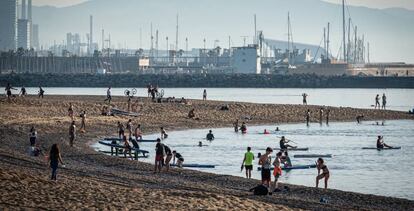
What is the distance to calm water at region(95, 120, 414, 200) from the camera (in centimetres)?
3259

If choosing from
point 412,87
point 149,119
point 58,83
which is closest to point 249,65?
point 412,87

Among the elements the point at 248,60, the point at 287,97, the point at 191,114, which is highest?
the point at 248,60

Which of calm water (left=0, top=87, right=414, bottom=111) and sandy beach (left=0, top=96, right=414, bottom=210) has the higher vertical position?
calm water (left=0, top=87, right=414, bottom=111)

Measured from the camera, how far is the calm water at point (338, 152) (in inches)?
1283

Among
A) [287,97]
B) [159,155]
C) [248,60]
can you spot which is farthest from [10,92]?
[248,60]

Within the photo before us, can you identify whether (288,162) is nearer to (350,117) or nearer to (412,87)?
(350,117)

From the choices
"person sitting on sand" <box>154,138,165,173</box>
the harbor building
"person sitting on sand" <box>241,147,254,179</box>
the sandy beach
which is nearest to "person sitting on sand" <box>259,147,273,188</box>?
the sandy beach

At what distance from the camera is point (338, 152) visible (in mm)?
44281

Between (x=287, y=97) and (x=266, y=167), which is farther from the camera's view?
(x=287, y=97)

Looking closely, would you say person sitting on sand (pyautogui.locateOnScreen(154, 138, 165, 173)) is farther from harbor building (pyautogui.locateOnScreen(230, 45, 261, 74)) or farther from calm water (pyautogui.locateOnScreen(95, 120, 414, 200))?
harbor building (pyautogui.locateOnScreen(230, 45, 261, 74))

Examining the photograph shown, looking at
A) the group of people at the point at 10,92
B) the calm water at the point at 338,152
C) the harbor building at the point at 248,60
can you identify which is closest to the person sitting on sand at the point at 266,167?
the calm water at the point at 338,152

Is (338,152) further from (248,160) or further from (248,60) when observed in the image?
(248,60)

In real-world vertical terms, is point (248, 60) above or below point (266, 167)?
above

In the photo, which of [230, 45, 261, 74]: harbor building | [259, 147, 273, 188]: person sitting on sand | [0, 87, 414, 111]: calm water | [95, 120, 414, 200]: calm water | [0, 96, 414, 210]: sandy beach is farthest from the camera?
[230, 45, 261, 74]: harbor building
